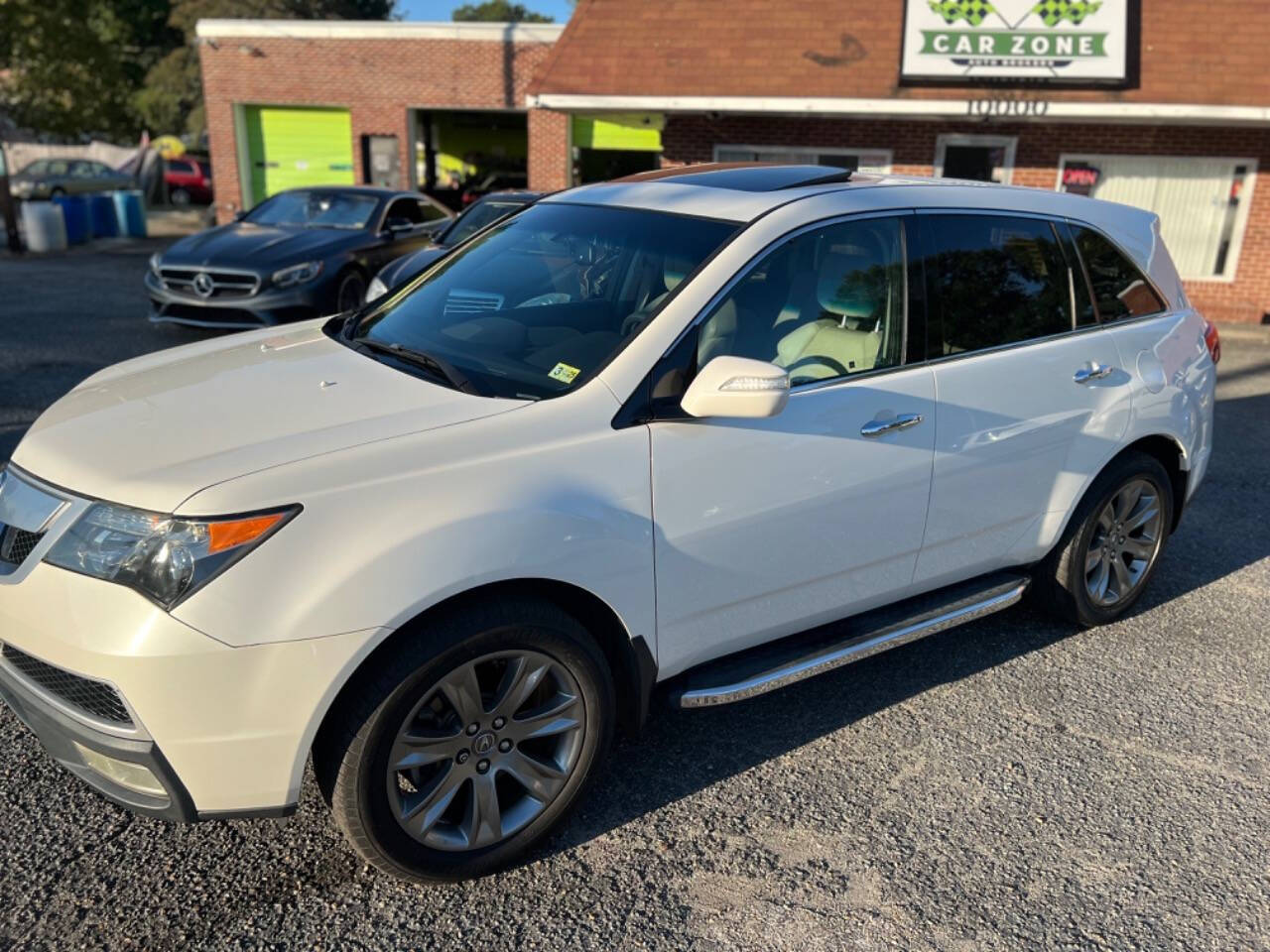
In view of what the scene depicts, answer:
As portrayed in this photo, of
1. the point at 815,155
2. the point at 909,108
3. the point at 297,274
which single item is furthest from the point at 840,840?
the point at 815,155

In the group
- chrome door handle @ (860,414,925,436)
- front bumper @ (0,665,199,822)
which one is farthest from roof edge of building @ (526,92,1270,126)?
front bumper @ (0,665,199,822)

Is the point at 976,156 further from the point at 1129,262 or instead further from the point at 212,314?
the point at 1129,262

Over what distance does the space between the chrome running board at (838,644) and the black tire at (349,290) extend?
24.3ft

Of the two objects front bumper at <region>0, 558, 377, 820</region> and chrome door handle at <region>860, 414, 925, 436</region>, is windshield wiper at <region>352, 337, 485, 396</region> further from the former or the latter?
chrome door handle at <region>860, 414, 925, 436</region>

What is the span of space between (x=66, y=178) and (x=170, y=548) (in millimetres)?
30881

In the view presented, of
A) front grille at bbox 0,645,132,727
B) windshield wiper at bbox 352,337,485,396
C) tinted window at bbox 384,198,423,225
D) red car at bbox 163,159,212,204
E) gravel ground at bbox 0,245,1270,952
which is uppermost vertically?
windshield wiper at bbox 352,337,485,396

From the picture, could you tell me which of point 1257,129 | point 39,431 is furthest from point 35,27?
point 39,431

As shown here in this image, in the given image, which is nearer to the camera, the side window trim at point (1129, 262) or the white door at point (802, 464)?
the white door at point (802, 464)

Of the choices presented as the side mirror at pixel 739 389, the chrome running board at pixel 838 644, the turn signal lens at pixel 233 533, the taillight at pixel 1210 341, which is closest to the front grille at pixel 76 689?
the turn signal lens at pixel 233 533

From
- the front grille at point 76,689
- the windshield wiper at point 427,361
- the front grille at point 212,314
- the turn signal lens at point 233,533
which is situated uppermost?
the windshield wiper at point 427,361

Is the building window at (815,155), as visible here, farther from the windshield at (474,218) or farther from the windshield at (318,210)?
the windshield at (318,210)

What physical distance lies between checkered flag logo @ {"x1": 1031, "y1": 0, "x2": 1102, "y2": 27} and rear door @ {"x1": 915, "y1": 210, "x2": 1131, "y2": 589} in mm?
10842

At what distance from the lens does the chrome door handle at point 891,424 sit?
127 inches

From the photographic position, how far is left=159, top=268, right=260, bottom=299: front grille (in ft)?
30.6
